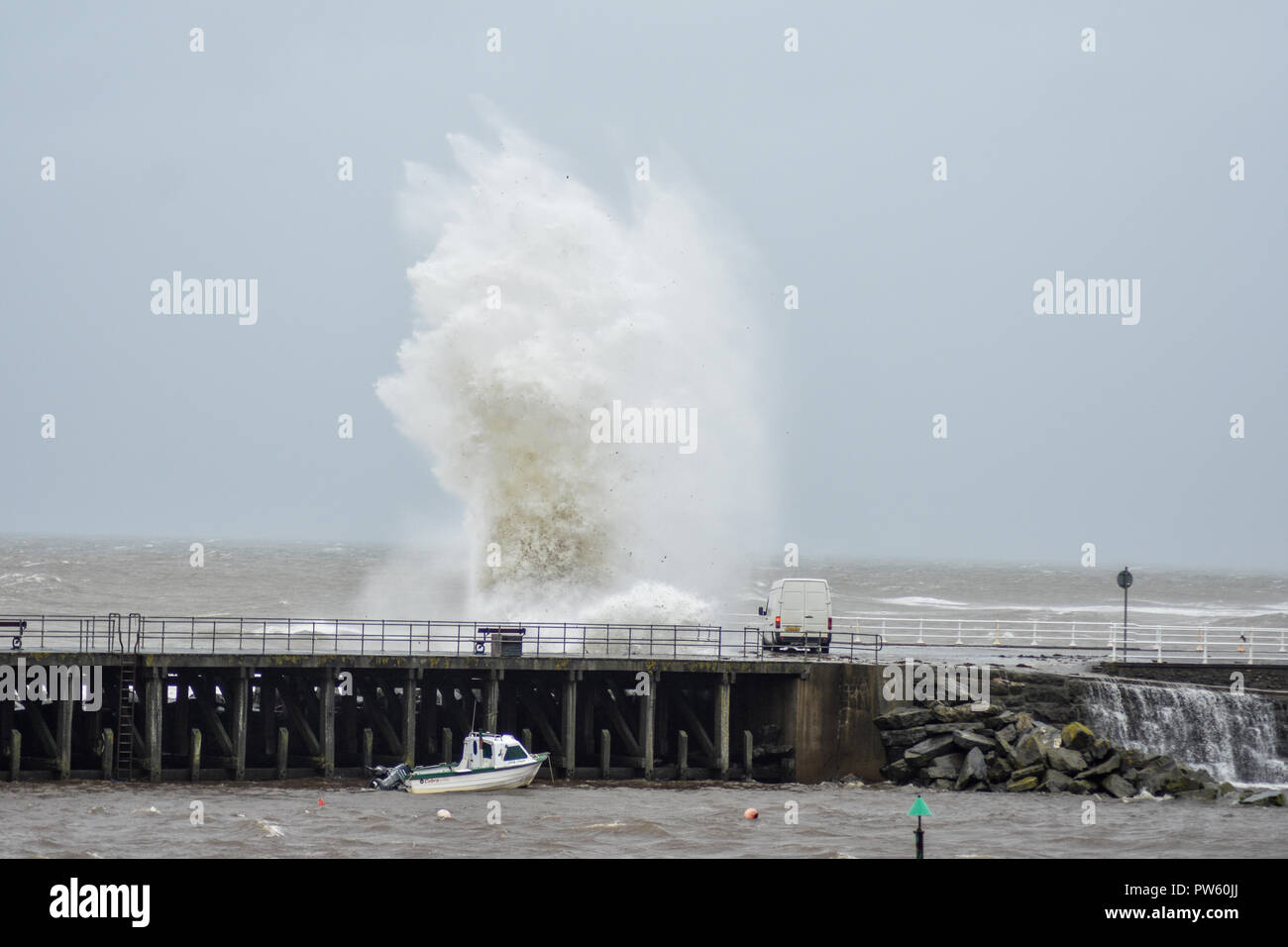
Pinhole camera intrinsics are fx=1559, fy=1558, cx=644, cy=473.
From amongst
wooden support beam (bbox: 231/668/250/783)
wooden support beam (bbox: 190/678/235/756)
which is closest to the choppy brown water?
wooden support beam (bbox: 231/668/250/783)

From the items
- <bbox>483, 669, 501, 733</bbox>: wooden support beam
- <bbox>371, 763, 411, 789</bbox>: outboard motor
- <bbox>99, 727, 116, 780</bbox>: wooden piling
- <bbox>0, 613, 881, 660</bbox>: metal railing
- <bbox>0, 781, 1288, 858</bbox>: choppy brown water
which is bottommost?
<bbox>0, 781, 1288, 858</bbox>: choppy brown water

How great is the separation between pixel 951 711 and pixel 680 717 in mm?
5888

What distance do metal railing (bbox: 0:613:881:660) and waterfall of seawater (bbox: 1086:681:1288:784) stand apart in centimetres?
490

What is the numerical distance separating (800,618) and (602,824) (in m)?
10.7

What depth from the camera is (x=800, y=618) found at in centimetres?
3588

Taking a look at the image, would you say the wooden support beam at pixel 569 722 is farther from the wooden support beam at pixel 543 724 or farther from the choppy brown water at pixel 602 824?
the choppy brown water at pixel 602 824

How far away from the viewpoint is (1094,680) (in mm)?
32469

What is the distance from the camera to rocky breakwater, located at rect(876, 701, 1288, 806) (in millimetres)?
29438

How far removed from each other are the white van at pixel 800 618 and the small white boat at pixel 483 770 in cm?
771

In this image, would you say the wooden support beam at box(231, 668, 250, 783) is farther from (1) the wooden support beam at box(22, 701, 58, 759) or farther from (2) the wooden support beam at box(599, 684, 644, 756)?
(2) the wooden support beam at box(599, 684, 644, 756)

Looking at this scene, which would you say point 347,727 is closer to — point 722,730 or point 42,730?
point 42,730

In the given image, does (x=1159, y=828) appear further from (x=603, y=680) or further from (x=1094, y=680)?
(x=603, y=680)

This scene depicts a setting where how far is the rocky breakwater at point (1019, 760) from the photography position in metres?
29.4
